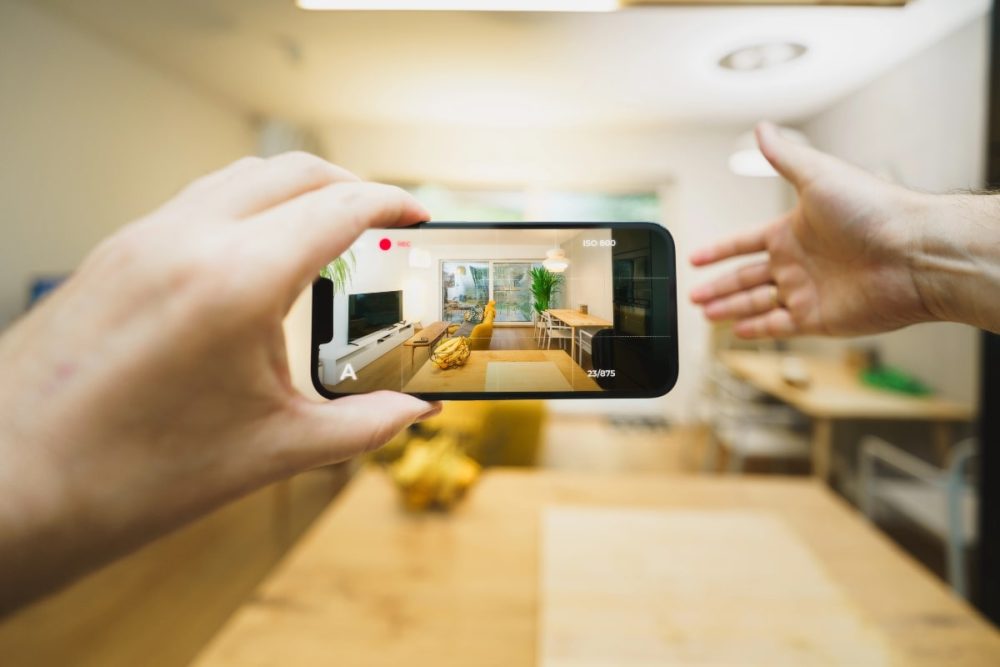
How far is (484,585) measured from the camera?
78cm

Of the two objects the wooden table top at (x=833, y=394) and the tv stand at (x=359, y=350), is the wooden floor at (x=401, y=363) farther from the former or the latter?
the wooden table top at (x=833, y=394)

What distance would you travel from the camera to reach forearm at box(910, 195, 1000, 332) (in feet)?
1.26

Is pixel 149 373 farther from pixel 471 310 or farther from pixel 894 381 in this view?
pixel 894 381

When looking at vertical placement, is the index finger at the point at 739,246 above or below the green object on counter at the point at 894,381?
above

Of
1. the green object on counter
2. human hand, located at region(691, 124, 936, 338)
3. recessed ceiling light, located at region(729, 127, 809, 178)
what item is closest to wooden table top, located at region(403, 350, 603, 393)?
human hand, located at region(691, 124, 936, 338)

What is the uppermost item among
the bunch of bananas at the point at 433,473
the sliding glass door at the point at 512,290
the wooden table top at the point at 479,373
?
the sliding glass door at the point at 512,290

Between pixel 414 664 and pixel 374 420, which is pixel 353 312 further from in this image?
pixel 414 664

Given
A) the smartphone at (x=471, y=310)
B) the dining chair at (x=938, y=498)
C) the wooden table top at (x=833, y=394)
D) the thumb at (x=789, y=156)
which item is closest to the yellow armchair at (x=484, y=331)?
the smartphone at (x=471, y=310)

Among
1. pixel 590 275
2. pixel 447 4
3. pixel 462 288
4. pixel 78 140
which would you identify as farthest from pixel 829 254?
pixel 78 140

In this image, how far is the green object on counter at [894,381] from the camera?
1.56 m

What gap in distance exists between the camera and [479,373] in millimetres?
379

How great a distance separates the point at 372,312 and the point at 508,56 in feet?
2.58

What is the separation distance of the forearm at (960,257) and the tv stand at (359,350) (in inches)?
18.9

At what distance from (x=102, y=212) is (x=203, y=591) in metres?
0.58
